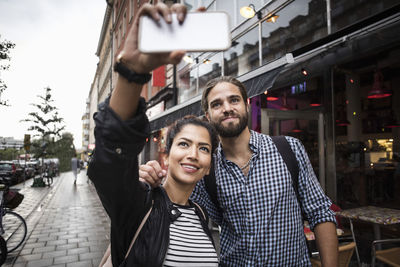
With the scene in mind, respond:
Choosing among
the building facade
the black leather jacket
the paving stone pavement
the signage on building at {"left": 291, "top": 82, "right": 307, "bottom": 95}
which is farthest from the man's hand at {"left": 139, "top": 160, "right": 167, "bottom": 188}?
the signage on building at {"left": 291, "top": 82, "right": 307, "bottom": 95}

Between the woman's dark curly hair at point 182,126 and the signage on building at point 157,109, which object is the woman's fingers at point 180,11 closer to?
the woman's dark curly hair at point 182,126

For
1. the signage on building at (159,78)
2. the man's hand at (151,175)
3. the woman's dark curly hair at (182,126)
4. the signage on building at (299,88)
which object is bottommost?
the man's hand at (151,175)

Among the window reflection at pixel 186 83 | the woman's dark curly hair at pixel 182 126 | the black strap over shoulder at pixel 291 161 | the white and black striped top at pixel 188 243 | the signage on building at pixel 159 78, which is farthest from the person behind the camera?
the signage on building at pixel 159 78

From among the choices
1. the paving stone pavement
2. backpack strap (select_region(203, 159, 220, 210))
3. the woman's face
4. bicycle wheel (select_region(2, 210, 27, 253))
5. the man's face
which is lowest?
the paving stone pavement

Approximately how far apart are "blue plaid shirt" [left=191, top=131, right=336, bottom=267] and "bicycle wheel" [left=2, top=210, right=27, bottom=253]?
5.37 meters

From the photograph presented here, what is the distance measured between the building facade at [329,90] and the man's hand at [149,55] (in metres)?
3.26

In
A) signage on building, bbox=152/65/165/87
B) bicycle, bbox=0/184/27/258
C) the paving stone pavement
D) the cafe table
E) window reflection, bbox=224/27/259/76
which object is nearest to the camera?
the cafe table

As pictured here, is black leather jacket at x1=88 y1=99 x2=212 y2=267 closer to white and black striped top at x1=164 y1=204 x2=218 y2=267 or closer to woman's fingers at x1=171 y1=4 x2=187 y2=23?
white and black striped top at x1=164 y1=204 x2=218 y2=267

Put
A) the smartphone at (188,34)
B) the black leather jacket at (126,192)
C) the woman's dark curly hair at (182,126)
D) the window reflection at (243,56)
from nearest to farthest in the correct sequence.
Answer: the smartphone at (188,34) → the black leather jacket at (126,192) → the woman's dark curly hair at (182,126) → the window reflection at (243,56)

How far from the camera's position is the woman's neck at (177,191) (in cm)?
140

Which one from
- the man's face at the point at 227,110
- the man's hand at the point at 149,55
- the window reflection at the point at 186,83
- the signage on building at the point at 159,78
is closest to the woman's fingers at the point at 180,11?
the man's hand at the point at 149,55

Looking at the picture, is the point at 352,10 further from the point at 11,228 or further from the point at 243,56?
the point at 11,228

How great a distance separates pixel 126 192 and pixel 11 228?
7336 mm

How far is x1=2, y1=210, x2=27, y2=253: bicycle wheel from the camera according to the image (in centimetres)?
531
